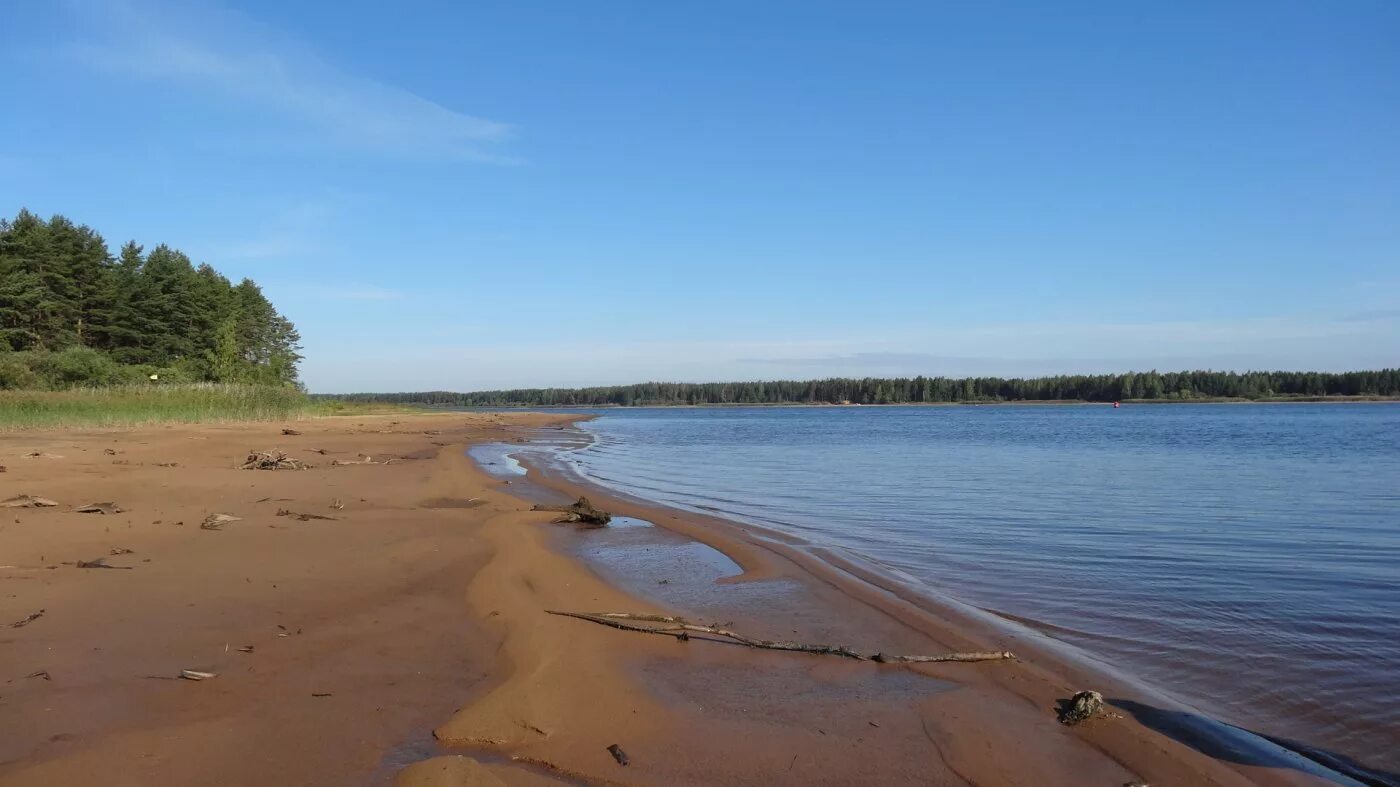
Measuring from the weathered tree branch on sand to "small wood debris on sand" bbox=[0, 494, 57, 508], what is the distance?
780cm

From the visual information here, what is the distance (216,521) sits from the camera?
9820 millimetres

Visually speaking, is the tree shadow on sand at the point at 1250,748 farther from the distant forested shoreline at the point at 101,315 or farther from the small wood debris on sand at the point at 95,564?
the distant forested shoreline at the point at 101,315

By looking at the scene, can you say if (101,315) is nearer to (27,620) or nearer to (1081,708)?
(27,620)

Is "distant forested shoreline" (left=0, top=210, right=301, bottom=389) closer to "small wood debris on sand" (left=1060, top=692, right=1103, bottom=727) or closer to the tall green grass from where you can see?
the tall green grass

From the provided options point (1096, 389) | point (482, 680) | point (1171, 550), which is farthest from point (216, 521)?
point (1096, 389)

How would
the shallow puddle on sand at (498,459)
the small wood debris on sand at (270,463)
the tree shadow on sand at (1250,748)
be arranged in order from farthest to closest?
the shallow puddle on sand at (498,459)
the small wood debris on sand at (270,463)
the tree shadow on sand at (1250,748)

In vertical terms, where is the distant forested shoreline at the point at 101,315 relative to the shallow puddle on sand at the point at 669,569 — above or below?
above

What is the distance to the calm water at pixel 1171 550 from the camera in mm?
5938

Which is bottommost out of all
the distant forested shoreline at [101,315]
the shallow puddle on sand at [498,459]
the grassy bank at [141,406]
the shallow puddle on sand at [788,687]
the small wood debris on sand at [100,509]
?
the shallow puddle on sand at [498,459]

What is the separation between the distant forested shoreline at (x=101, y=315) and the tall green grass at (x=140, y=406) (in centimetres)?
658

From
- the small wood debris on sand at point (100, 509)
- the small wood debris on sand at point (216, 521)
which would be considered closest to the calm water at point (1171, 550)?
the small wood debris on sand at point (216, 521)

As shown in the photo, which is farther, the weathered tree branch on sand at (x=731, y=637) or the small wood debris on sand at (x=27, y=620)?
the weathered tree branch on sand at (x=731, y=637)

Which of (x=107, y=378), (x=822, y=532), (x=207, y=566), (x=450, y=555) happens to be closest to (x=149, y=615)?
(x=207, y=566)

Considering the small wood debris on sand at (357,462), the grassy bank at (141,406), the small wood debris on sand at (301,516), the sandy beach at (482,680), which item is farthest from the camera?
the grassy bank at (141,406)
